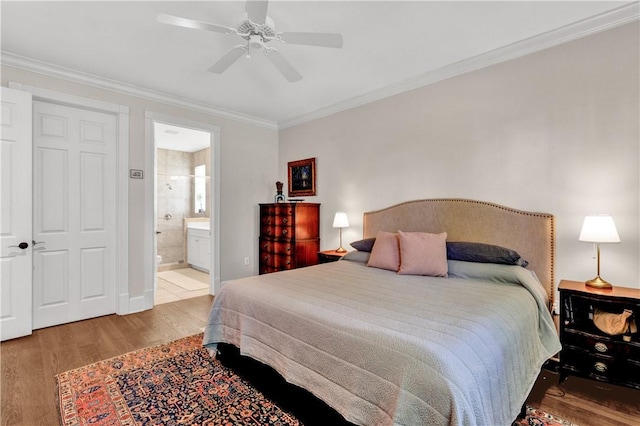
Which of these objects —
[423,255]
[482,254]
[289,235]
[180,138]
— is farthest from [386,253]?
[180,138]

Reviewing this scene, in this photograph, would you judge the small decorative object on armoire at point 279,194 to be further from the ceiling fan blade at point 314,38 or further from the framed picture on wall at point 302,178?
the ceiling fan blade at point 314,38

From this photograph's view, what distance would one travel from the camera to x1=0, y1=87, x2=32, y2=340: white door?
2.78 metres

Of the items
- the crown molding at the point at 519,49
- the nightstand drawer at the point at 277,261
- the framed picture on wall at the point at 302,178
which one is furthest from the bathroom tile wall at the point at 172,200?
the crown molding at the point at 519,49

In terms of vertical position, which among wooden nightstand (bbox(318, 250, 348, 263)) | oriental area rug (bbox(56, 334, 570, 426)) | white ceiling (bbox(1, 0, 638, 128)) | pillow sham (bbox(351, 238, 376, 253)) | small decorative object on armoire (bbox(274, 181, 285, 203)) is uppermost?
white ceiling (bbox(1, 0, 638, 128))

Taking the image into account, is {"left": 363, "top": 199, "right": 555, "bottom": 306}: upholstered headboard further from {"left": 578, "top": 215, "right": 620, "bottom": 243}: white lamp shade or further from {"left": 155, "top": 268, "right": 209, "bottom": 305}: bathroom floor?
{"left": 155, "top": 268, "right": 209, "bottom": 305}: bathroom floor

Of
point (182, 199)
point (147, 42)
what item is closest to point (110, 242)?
point (147, 42)

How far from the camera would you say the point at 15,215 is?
2836 millimetres

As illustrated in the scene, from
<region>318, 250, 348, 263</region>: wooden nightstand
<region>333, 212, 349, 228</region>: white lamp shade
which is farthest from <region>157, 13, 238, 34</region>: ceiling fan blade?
<region>318, 250, 348, 263</region>: wooden nightstand

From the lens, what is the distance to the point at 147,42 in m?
2.65

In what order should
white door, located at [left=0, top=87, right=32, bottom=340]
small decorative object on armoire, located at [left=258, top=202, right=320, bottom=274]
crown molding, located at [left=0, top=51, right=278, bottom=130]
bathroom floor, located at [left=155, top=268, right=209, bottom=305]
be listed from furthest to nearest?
1. bathroom floor, located at [left=155, top=268, right=209, bottom=305]
2. small decorative object on armoire, located at [left=258, top=202, right=320, bottom=274]
3. crown molding, located at [left=0, top=51, right=278, bottom=130]
4. white door, located at [left=0, top=87, right=32, bottom=340]

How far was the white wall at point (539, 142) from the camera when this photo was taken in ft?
7.43

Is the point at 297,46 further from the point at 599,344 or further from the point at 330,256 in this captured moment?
the point at 599,344

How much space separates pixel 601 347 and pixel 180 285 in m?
5.13

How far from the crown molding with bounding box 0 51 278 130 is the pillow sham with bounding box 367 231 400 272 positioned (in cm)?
A: 297
